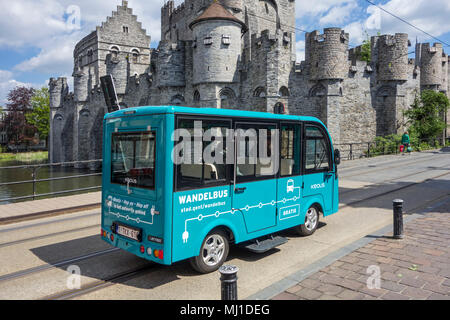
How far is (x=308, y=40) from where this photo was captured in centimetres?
2636

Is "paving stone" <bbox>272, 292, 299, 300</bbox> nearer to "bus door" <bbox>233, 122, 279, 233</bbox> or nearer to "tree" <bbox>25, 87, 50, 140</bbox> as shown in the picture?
"bus door" <bbox>233, 122, 279, 233</bbox>

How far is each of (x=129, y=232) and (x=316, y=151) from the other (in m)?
3.95

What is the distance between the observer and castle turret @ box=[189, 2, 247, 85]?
25.4 m

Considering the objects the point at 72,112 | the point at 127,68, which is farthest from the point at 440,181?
the point at 72,112

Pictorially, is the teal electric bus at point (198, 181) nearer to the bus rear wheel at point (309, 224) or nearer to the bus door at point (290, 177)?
the bus door at point (290, 177)

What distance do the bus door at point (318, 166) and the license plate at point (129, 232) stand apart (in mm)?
3331

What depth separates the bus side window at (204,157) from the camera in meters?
4.68

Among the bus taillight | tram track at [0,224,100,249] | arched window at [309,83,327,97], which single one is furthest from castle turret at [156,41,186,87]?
the bus taillight

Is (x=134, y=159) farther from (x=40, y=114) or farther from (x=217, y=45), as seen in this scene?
(x=40, y=114)

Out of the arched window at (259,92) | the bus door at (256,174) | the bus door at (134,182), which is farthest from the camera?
the arched window at (259,92)

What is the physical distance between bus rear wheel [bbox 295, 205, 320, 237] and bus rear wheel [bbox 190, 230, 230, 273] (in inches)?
83.2

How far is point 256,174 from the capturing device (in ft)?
18.6

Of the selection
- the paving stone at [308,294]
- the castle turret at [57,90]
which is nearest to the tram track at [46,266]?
the paving stone at [308,294]

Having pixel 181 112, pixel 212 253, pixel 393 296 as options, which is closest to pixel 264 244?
pixel 212 253
